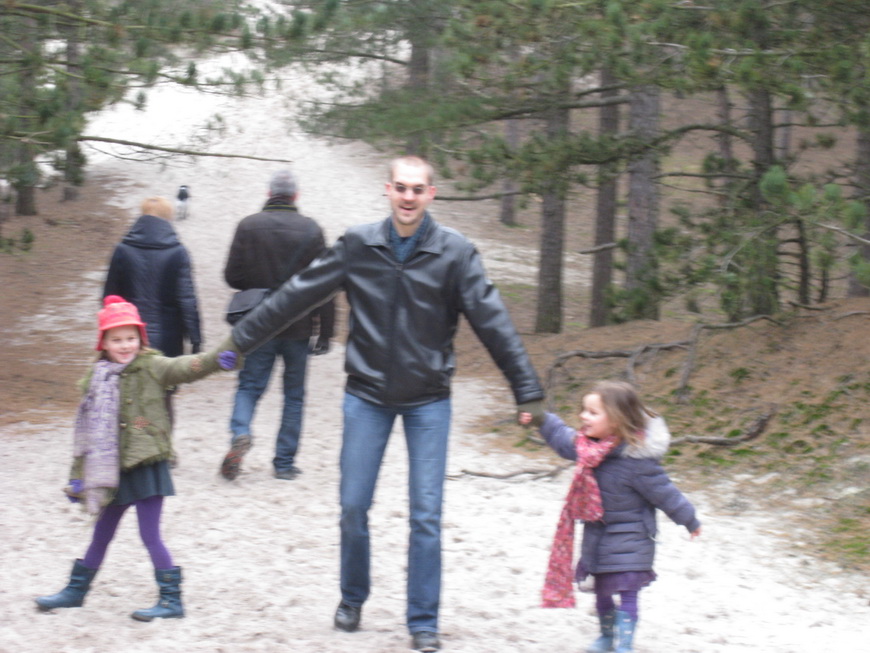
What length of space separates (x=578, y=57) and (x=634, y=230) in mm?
4552

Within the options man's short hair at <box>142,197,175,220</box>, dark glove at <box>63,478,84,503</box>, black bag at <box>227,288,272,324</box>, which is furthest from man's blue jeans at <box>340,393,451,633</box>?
man's short hair at <box>142,197,175,220</box>

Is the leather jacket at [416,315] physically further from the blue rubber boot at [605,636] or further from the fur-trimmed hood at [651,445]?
the blue rubber boot at [605,636]

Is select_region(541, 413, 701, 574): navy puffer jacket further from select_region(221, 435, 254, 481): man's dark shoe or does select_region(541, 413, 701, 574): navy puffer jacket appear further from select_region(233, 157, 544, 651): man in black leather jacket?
select_region(221, 435, 254, 481): man's dark shoe

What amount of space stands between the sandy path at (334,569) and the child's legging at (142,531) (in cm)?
28

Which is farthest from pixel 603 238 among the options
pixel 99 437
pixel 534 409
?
pixel 99 437

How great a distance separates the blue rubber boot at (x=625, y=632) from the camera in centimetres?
460

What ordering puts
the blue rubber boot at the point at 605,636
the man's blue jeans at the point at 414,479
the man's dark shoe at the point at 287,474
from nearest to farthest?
1. the man's blue jeans at the point at 414,479
2. the blue rubber boot at the point at 605,636
3. the man's dark shoe at the point at 287,474

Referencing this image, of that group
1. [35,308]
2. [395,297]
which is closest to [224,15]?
[395,297]

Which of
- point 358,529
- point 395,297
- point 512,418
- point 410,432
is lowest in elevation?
point 512,418

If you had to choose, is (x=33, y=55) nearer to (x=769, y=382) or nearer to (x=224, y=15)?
(x=224, y=15)

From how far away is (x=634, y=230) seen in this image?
14.1 metres

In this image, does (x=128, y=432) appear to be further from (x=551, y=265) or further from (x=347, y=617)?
(x=551, y=265)

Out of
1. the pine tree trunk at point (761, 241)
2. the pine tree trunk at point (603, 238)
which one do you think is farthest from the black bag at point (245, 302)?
the pine tree trunk at point (603, 238)

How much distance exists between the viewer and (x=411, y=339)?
4.55 metres
